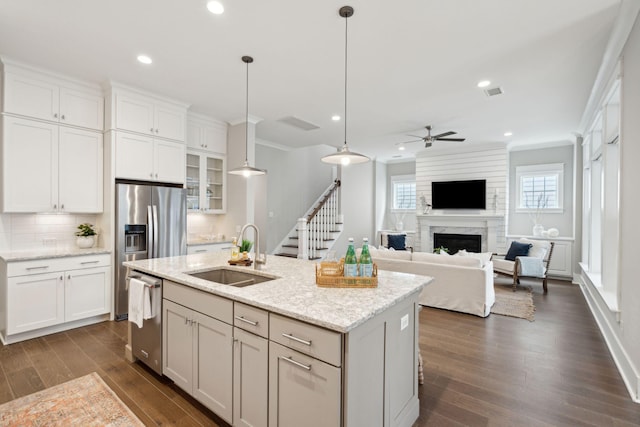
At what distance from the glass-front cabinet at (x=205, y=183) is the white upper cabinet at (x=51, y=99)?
4.43 ft

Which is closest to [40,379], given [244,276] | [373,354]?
[244,276]

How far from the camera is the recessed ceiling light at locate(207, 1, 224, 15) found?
246cm

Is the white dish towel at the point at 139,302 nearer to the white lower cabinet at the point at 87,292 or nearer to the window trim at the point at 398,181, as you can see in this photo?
the white lower cabinet at the point at 87,292

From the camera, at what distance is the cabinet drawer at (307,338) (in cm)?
147

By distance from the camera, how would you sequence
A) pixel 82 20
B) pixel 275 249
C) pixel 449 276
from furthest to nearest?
1. pixel 275 249
2. pixel 449 276
3. pixel 82 20

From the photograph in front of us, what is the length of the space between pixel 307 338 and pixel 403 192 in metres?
8.56

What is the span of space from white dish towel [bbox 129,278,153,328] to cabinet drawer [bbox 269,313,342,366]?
4.57ft

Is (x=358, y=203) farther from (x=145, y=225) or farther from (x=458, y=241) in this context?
(x=145, y=225)

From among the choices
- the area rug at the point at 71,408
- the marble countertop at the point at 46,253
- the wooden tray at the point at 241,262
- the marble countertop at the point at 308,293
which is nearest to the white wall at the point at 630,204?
the marble countertop at the point at 308,293

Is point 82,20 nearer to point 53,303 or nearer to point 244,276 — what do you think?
point 244,276

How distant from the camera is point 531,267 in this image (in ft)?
18.5

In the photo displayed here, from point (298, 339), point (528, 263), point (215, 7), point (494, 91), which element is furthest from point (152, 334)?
point (528, 263)

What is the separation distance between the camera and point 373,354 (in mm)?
1662

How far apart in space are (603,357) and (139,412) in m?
4.13
